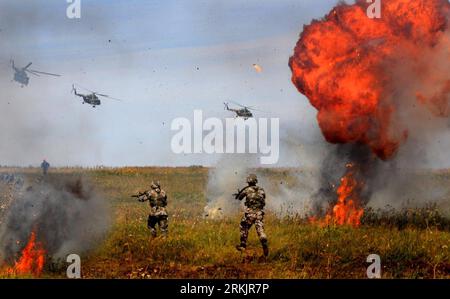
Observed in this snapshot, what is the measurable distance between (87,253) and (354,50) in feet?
35.1

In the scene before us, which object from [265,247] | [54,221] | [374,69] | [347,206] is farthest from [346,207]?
[54,221]

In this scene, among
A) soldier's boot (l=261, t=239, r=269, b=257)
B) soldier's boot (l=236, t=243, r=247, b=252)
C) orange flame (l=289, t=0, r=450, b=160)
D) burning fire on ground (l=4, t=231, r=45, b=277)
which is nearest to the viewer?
burning fire on ground (l=4, t=231, r=45, b=277)

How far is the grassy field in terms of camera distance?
14062mm

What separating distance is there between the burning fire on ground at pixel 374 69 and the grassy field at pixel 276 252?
2.52 m

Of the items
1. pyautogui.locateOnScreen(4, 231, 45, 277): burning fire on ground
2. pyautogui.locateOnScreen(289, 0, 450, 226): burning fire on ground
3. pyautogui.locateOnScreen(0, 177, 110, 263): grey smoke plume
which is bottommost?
pyautogui.locateOnScreen(4, 231, 45, 277): burning fire on ground

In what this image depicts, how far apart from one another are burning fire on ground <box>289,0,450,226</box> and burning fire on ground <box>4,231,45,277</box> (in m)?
9.16

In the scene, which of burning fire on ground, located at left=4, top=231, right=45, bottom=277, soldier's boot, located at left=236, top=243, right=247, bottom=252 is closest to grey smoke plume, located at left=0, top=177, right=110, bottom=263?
burning fire on ground, located at left=4, top=231, right=45, bottom=277

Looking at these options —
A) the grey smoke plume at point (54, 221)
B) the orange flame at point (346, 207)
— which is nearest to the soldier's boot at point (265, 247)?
the orange flame at point (346, 207)

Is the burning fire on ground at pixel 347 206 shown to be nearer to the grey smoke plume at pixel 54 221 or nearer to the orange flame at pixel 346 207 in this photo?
the orange flame at pixel 346 207

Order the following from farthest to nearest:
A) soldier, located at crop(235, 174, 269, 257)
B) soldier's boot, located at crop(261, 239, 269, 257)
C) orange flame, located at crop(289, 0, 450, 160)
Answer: orange flame, located at crop(289, 0, 450, 160)
soldier, located at crop(235, 174, 269, 257)
soldier's boot, located at crop(261, 239, 269, 257)

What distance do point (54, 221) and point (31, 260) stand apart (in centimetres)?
132

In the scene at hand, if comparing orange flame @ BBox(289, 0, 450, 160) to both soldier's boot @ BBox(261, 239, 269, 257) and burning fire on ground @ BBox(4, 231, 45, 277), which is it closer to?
soldier's boot @ BBox(261, 239, 269, 257)

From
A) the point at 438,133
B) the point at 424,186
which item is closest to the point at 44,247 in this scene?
the point at 438,133

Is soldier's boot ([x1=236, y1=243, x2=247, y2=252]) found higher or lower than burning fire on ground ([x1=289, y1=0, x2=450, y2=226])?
lower
